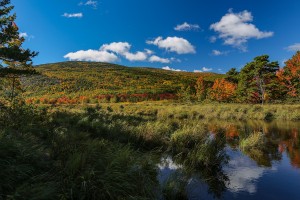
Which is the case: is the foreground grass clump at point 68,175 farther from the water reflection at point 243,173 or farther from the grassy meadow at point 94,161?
the water reflection at point 243,173

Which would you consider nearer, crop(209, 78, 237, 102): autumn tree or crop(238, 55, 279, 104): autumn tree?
crop(238, 55, 279, 104): autumn tree

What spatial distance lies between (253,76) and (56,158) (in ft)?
138

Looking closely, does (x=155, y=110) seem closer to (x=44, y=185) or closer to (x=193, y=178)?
(x=193, y=178)

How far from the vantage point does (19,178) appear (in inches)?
203

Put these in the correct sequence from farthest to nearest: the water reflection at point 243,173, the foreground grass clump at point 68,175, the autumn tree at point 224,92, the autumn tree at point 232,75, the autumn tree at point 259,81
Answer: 1. the autumn tree at point 232,75
2. the autumn tree at point 224,92
3. the autumn tree at point 259,81
4. the water reflection at point 243,173
5. the foreground grass clump at point 68,175

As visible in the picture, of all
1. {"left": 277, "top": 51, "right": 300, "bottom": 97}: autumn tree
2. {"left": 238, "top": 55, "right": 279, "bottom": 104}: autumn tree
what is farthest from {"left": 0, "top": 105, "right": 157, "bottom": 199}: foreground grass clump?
{"left": 277, "top": 51, "right": 300, "bottom": 97}: autumn tree

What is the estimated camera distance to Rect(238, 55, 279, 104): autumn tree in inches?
1633

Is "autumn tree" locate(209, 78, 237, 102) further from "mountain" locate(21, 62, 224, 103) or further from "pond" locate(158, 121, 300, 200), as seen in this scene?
"pond" locate(158, 121, 300, 200)

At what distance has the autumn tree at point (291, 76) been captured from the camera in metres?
42.4

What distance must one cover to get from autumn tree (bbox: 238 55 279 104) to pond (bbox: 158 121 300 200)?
31187mm

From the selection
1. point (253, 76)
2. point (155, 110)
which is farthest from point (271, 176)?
point (253, 76)

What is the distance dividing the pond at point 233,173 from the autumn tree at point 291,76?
3431cm

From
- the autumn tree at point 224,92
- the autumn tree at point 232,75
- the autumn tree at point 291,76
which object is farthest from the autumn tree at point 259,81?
the autumn tree at point 232,75

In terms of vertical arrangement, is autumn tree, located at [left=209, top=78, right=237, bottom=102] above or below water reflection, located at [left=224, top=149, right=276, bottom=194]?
above
